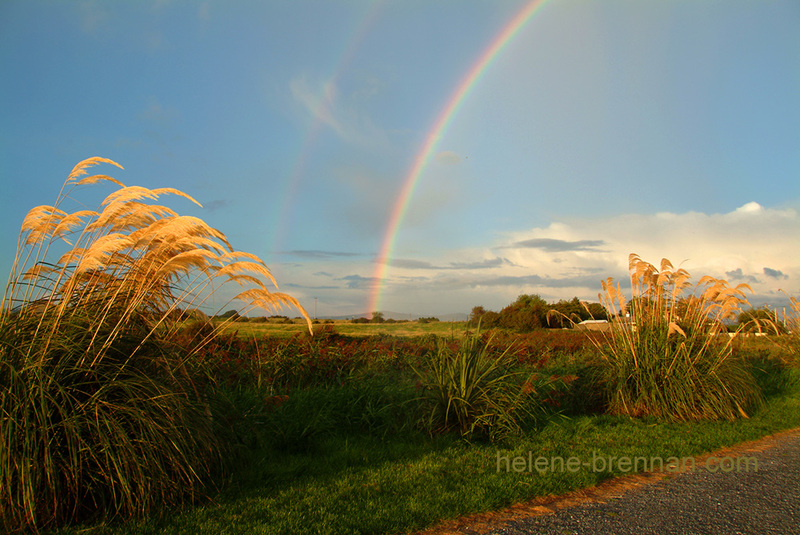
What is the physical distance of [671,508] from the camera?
4117 mm

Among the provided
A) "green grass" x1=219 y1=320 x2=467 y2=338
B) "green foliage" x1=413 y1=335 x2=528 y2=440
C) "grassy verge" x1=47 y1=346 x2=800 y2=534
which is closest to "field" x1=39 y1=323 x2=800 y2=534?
"grassy verge" x1=47 y1=346 x2=800 y2=534

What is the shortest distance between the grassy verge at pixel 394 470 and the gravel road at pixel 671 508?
0.65ft

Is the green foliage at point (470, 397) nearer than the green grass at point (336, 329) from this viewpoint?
Yes

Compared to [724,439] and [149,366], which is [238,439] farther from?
[724,439]

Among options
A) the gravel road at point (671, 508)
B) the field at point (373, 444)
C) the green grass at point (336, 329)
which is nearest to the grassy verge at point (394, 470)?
the field at point (373, 444)

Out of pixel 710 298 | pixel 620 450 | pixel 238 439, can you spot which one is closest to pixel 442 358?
pixel 620 450

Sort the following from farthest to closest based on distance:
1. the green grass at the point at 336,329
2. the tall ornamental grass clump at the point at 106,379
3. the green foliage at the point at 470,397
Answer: the green grass at the point at 336,329 < the green foliage at the point at 470,397 < the tall ornamental grass clump at the point at 106,379

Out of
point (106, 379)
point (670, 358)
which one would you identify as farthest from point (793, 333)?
point (106, 379)

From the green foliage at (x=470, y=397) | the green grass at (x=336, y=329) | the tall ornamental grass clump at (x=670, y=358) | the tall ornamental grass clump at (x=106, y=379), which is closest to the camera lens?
the tall ornamental grass clump at (x=106, y=379)

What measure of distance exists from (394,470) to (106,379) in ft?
8.62

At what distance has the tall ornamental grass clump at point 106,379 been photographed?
328 cm

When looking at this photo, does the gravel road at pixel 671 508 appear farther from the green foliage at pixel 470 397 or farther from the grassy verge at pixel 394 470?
the green foliage at pixel 470 397

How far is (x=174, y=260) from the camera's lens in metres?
3.86

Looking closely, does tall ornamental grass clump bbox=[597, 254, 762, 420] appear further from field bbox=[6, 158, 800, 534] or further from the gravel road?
the gravel road
